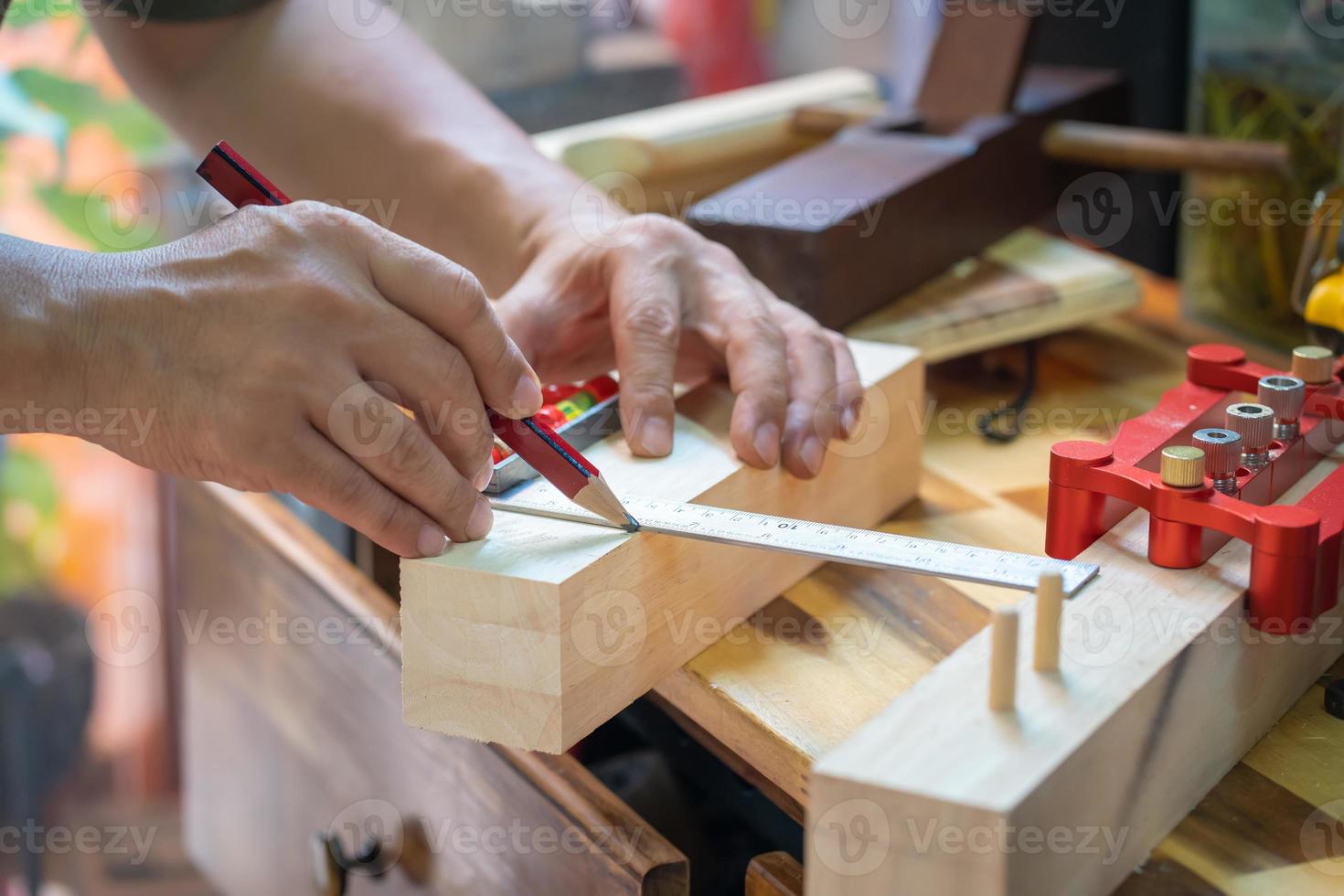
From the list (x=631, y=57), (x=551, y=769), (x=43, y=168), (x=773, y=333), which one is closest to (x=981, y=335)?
(x=773, y=333)

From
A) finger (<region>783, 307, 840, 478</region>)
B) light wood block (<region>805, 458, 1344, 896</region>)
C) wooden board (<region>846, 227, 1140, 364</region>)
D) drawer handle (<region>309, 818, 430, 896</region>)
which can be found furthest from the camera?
wooden board (<region>846, 227, 1140, 364</region>)

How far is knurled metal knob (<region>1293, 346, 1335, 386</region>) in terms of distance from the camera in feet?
2.76

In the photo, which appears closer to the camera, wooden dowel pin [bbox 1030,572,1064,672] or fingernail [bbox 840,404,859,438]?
wooden dowel pin [bbox 1030,572,1064,672]

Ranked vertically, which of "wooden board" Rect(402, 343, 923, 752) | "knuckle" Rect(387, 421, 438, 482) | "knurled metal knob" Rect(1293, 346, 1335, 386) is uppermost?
"knuckle" Rect(387, 421, 438, 482)

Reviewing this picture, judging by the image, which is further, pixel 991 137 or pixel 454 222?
pixel 991 137

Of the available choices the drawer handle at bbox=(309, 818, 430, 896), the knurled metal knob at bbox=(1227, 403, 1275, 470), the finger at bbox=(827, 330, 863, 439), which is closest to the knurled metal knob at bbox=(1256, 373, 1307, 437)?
the knurled metal knob at bbox=(1227, 403, 1275, 470)

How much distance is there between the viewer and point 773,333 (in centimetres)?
90

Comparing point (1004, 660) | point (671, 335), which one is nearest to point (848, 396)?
point (671, 335)

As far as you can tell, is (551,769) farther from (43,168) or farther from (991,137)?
(43,168)

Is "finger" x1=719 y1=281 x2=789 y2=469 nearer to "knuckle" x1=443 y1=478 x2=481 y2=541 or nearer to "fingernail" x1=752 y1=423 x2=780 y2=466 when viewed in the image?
"fingernail" x1=752 y1=423 x2=780 y2=466

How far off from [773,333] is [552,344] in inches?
6.6

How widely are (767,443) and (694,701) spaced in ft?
0.57

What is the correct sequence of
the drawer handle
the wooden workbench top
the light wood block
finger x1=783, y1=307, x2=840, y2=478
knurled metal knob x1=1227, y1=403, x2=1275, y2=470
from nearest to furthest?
the light wood block < the wooden workbench top < knurled metal knob x1=1227, y1=403, x2=1275, y2=470 < finger x1=783, y1=307, x2=840, y2=478 < the drawer handle

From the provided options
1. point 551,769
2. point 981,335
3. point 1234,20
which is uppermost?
point 1234,20
